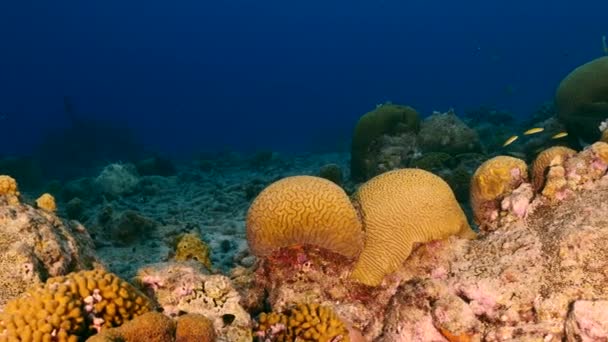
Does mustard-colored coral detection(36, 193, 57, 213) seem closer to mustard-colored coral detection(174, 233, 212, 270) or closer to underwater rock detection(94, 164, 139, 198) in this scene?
mustard-colored coral detection(174, 233, 212, 270)

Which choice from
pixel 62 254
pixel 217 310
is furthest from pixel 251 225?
pixel 62 254

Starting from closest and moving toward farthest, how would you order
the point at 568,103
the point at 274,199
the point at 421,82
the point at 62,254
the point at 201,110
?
1. the point at 62,254
2. the point at 274,199
3. the point at 568,103
4. the point at 201,110
5. the point at 421,82

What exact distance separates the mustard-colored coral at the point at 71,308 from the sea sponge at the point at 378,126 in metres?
8.33

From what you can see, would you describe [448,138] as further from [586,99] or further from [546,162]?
[546,162]

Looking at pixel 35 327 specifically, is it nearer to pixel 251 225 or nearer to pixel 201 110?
pixel 251 225

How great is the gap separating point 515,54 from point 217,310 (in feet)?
432

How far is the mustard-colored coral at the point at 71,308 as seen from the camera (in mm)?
2939

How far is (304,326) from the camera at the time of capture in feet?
13.7

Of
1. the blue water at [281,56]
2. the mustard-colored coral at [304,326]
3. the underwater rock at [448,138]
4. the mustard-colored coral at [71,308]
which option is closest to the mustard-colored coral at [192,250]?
the mustard-colored coral at [304,326]

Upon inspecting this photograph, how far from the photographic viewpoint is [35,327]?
2939 mm

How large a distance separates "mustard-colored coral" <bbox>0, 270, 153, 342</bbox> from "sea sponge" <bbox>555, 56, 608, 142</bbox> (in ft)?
31.9

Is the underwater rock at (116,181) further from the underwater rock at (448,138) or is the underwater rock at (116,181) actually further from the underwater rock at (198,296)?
the underwater rock at (198,296)

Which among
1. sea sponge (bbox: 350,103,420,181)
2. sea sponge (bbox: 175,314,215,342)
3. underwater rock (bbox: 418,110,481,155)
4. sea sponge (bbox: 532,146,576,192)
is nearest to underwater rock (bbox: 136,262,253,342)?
sea sponge (bbox: 175,314,215,342)

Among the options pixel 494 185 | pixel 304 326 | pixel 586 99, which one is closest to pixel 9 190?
pixel 304 326
